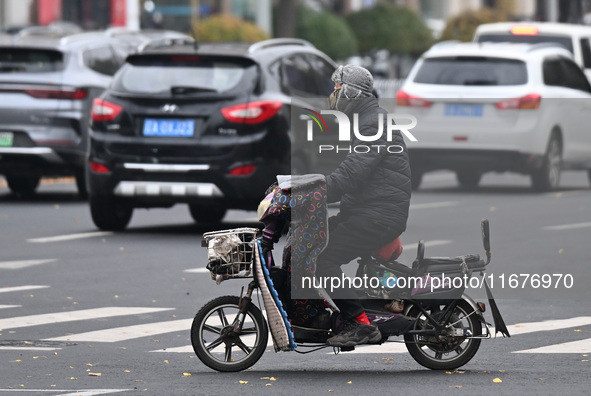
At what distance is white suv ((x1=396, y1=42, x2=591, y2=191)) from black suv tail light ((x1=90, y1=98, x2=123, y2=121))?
5464 millimetres

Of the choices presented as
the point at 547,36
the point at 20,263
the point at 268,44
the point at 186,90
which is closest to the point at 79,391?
the point at 20,263

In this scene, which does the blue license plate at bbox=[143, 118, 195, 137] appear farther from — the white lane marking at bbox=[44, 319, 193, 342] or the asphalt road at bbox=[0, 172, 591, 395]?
Result: the white lane marking at bbox=[44, 319, 193, 342]

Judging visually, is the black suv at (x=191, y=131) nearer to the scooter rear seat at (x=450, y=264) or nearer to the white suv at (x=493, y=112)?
the white suv at (x=493, y=112)

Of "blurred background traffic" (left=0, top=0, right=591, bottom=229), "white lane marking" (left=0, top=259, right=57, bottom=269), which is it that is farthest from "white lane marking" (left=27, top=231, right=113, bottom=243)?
"white lane marking" (left=0, top=259, right=57, bottom=269)

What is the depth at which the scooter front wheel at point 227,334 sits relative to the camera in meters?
8.07

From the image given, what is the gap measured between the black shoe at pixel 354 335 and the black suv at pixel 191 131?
5949mm

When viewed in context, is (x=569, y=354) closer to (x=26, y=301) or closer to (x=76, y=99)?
(x=26, y=301)

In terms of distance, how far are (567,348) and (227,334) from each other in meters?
2.03

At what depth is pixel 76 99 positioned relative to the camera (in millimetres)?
17562

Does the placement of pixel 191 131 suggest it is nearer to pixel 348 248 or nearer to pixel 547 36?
pixel 348 248

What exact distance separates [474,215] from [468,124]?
2.40 meters

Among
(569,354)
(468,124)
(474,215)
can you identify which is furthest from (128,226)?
(569,354)

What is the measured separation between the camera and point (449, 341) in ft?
26.6

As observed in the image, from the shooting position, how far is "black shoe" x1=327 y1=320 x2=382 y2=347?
7930 mm
